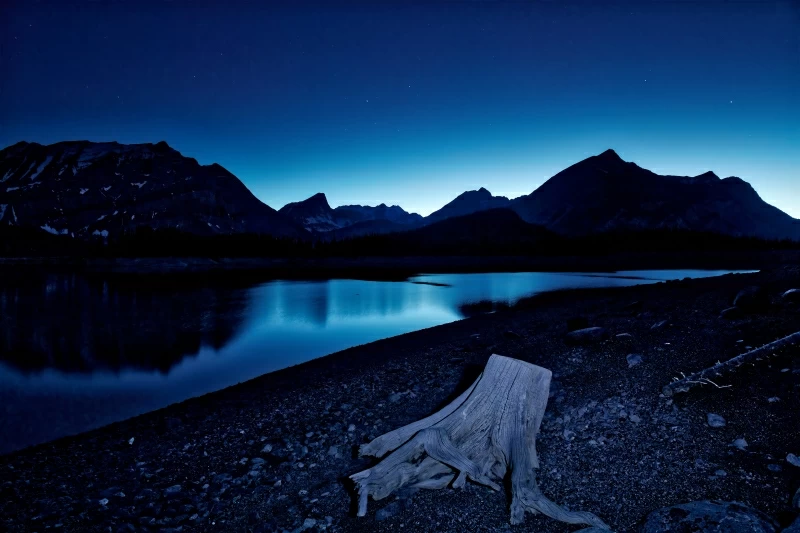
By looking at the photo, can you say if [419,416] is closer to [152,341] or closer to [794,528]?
[794,528]

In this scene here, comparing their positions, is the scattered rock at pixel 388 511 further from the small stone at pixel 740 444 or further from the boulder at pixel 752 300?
the boulder at pixel 752 300

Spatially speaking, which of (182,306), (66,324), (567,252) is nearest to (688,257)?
(567,252)

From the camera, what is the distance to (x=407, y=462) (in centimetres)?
535

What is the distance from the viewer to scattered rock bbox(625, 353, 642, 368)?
8.15 metres

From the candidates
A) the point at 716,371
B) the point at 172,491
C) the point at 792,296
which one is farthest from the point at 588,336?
the point at 172,491

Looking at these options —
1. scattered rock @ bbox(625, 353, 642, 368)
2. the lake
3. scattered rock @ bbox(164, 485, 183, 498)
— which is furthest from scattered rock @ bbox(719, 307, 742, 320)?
the lake

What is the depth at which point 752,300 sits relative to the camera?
1039 centimetres

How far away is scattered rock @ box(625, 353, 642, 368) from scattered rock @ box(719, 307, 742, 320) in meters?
3.57

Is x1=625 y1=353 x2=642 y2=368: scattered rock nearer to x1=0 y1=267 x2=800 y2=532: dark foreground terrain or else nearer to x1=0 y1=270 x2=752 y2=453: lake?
x1=0 y1=267 x2=800 y2=532: dark foreground terrain

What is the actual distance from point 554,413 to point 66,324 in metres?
28.4

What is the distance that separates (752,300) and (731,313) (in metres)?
0.95

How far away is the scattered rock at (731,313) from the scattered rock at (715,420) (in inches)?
221

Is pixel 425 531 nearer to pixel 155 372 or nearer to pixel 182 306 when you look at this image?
pixel 155 372

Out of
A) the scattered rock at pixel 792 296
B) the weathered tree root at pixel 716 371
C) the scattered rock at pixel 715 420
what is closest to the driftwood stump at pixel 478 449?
the weathered tree root at pixel 716 371
